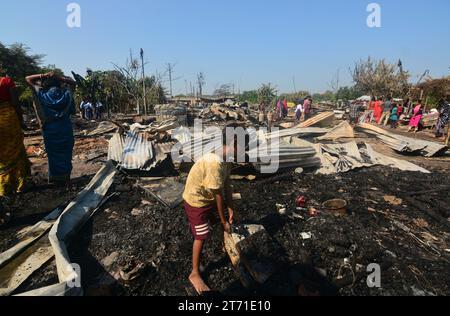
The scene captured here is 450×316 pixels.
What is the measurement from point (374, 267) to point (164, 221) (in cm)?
242

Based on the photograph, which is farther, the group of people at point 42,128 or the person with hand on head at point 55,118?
the person with hand on head at point 55,118

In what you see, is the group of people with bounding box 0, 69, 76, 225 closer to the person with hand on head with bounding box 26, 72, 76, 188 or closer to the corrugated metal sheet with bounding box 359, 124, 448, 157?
the person with hand on head with bounding box 26, 72, 76, 188

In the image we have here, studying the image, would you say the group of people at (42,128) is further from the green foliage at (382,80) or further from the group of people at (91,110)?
the green foliage at (382,80)

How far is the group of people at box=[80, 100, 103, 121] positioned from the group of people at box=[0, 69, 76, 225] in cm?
1147

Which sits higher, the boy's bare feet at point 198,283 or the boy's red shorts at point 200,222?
the boy's red shorts at point 200,222

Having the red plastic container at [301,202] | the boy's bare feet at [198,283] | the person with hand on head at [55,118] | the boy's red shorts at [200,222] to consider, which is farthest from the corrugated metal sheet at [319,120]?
the boy's bare feet at [198,283]

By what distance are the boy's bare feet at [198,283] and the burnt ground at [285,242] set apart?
0.07 m

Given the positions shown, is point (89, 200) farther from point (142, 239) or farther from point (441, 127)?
point (441, 127)

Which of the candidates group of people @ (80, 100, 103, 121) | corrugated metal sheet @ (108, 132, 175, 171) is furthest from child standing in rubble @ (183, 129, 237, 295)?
group of people @ (80, 100, 103, 121)

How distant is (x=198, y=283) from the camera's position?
237cm

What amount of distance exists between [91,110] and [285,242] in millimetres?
15646

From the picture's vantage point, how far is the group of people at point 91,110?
49.6 ft

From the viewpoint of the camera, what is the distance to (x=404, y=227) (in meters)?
3.44
